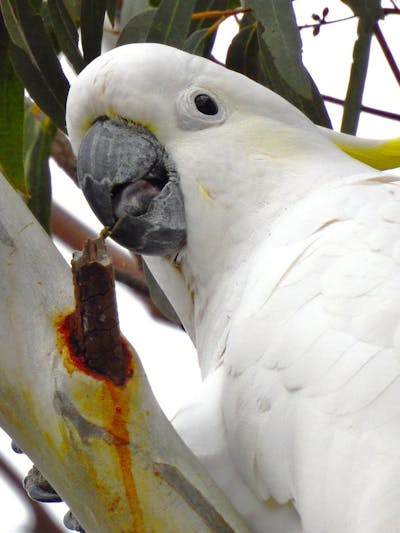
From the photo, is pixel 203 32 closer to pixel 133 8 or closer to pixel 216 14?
pixel 216 14

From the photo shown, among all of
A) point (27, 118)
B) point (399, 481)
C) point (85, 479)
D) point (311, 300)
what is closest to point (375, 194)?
point (311, 300)

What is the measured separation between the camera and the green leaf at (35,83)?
227 cm

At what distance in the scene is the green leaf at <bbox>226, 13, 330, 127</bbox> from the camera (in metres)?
2.23

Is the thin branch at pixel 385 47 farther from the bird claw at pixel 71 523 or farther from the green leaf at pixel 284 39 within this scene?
the bird claw at pixel 71 523

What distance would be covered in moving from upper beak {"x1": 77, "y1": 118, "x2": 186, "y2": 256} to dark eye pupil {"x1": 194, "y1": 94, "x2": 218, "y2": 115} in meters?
0.11

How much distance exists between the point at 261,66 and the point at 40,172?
0.69m

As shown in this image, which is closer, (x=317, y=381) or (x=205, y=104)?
(x=317, y=381)

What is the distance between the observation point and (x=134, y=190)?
191cm

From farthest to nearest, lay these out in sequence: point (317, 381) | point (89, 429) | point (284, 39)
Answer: point (284, 39) < point (317, 381) < point (89, 429)

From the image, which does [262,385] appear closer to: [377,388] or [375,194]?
[377,388]

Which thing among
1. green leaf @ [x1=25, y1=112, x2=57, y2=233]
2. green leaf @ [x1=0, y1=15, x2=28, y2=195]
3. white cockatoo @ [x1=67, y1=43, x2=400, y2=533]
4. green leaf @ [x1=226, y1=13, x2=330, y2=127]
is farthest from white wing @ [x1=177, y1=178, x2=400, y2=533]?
green leaf @ [x1=25, y1=112, x2=57, y2=233]

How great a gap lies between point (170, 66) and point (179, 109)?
9 cm

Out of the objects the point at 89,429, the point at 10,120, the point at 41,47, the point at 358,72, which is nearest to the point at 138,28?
the point at 41,47

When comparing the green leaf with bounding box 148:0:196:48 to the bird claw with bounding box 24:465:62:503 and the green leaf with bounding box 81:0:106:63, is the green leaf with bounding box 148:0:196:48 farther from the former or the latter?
the bird claw with bounding box 24:465:62:503
